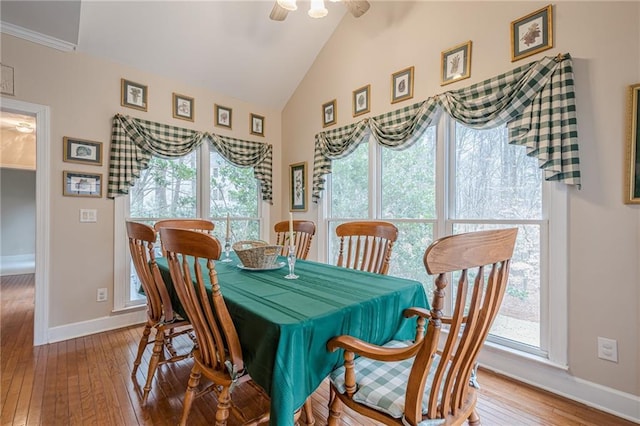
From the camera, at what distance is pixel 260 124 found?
3934mm

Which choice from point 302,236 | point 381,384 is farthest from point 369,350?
point 302,236

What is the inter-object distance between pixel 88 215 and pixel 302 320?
273cm

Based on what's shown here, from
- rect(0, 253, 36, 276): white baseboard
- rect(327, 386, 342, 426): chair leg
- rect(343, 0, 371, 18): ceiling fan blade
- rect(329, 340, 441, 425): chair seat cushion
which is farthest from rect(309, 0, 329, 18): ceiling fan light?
rect(0, 253, 36, 276): white baseboard

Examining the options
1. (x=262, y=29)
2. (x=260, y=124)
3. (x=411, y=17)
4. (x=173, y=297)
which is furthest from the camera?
(x=260, y=124)

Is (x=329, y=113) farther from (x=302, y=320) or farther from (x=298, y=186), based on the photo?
(x=302, y=320)

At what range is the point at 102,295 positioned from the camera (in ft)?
9.21

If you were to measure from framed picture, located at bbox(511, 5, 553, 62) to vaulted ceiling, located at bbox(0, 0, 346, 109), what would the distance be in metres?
1.92

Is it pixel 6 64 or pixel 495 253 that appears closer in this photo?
pixel 495 253

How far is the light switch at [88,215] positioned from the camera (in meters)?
2.70

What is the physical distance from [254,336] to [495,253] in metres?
0.83

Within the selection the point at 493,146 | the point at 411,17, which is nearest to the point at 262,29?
the point at 411,17

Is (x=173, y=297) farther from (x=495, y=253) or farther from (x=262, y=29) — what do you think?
(x=262, y=29)

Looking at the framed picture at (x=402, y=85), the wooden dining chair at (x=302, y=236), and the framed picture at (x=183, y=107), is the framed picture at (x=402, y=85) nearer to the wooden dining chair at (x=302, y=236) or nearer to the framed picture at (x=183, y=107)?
the wooden dining chair at (x=302, y=236)

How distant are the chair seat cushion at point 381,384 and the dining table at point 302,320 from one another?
0.29 feet
